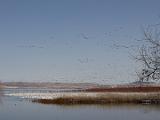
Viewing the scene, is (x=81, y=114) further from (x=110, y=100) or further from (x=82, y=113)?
(x=110, y=100)

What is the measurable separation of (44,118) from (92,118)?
110 inches

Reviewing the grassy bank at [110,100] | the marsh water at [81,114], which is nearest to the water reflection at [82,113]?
the marsh water at [81,114]

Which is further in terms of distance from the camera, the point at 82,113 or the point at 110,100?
the point at 110,100

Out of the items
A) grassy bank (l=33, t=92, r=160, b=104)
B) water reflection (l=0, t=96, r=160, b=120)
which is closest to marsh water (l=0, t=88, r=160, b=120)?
water reflection (l=0, t=96, r=160, b=120)

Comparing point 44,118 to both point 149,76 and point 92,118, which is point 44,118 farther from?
point 149,76

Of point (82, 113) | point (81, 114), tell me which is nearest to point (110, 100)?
point (82, 113)

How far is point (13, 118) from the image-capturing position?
69.4 ft

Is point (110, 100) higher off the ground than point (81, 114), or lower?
higher

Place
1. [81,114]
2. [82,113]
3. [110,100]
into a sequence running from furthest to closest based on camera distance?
[110,100]
[82,113]
[81,114]

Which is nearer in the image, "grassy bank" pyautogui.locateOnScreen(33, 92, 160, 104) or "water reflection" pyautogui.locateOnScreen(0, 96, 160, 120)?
"water reflection" pyautogui.locateOnScreen(0, 96, 160, 120)

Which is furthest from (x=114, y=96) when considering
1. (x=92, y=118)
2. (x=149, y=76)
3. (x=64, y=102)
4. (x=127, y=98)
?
(x=149, y=76)

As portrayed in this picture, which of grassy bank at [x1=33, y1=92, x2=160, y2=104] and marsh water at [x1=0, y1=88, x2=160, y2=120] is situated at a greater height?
grassy bank at [x1=33, y1=92, x2=160, y2=104]

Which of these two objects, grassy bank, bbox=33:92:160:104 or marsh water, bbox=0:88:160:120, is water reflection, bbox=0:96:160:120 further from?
grassy bank, bbox=33:92:160:104

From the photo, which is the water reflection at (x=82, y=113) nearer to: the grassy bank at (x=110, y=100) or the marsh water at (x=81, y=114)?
the marsh water at (x=81, y=114)
